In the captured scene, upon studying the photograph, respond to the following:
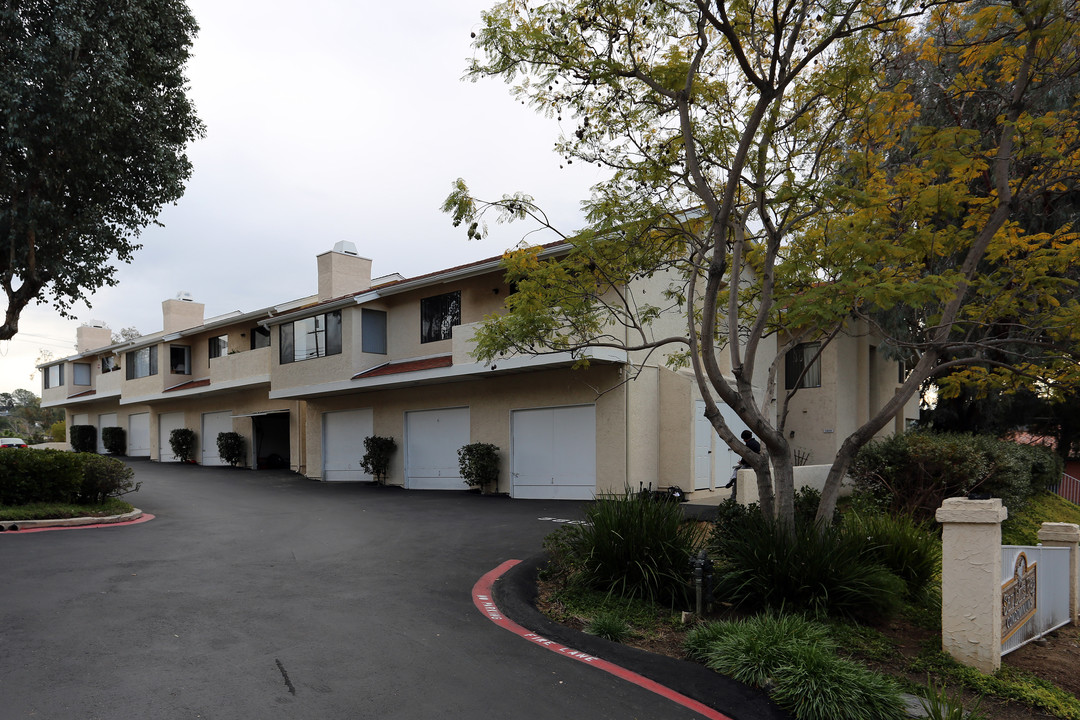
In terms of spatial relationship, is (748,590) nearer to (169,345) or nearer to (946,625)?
(946,625)

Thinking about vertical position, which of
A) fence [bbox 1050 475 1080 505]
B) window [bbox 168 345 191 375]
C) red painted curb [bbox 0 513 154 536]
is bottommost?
fence [bbox 1050 475 1080 505]

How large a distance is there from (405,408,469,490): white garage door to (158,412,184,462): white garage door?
1621 centimetres

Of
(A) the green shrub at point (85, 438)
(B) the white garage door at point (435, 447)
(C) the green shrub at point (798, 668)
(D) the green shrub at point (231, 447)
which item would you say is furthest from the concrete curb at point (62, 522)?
(A) the green shrub at point (85, 438)

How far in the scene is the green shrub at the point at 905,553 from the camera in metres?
8.03

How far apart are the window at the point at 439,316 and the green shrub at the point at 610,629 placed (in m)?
14.3

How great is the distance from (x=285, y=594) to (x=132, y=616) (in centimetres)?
156

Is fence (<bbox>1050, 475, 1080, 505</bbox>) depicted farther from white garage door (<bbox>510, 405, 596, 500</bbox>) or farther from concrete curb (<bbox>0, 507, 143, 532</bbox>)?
concrete curb (<bbox>0, 507, 143, 532</bbox>)

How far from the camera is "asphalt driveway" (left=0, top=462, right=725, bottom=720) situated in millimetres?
5070

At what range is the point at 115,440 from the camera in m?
36.4

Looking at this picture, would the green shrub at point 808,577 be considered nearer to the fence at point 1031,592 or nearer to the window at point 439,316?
the fence at point 1031,592

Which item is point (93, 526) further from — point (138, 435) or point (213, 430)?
point (138, 435)

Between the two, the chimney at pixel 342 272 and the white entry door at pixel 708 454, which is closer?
the white entry door at pixel 708 454

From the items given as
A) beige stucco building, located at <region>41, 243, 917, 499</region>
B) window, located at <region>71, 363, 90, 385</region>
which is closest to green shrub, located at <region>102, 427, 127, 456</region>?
beige stucco building, located at <region>41, 243, 917, 499</region>

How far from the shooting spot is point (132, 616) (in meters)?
6.92
